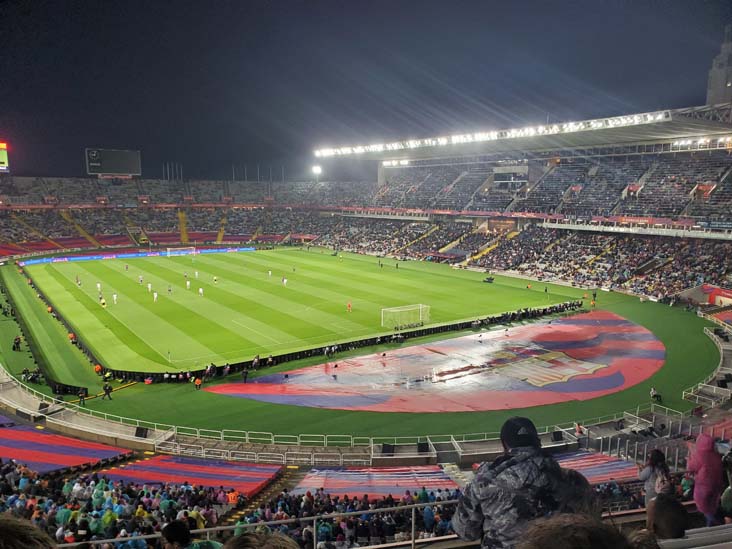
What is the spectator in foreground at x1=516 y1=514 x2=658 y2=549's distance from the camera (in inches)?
73.4

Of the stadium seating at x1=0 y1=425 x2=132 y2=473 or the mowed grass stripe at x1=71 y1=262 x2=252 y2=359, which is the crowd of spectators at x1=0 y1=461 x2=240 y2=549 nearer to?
the stadium seating at x1=0 y1=425 x2=132 y2=473

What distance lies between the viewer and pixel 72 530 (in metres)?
10.7

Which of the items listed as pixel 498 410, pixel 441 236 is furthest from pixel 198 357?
pixel 441 236

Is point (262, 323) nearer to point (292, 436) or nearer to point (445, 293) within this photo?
point (292, 436)

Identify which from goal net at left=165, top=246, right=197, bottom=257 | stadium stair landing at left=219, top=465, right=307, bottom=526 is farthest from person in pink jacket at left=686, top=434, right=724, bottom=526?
goal net at left=165, top=246, right=197, bottom=257

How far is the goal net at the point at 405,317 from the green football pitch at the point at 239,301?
2.76ft

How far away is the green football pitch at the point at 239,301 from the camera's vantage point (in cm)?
3466

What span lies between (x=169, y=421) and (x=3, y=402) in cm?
790

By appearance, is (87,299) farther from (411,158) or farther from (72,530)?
(411,158)

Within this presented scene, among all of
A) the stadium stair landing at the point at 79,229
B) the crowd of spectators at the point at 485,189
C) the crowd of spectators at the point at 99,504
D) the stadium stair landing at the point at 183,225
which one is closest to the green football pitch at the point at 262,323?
the crowd of spectators at the point at 99,504

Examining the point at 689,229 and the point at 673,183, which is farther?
the point at 673,183

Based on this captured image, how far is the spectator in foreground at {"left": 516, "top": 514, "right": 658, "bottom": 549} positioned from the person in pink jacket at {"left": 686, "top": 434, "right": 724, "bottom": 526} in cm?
460

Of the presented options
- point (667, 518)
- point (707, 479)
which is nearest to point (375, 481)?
point (707, 479)

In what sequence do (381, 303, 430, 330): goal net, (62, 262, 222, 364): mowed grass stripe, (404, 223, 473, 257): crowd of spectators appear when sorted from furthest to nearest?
(404, 223, 473, 257): crowd of spectators → (381, 303, 430, 330): goal net → (62, 262, 222, 364): mowed grass stripe
